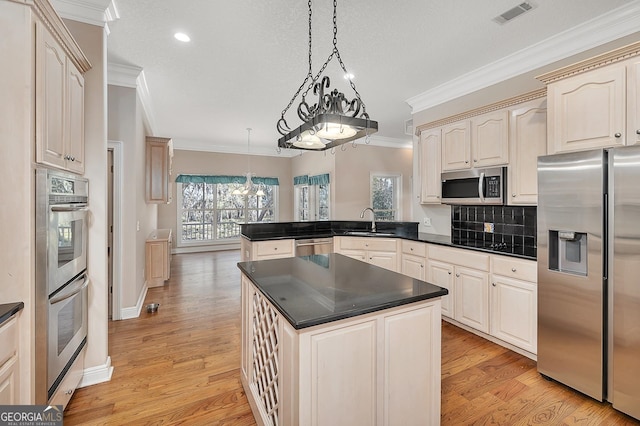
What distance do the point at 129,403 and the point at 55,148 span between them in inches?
68.0

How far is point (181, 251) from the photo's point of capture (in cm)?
792

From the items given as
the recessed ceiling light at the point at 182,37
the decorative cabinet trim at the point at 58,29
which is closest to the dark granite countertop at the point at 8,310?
the decorative cabinet trim at the point at 58,29

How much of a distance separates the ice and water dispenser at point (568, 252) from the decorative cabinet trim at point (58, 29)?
11.3ft

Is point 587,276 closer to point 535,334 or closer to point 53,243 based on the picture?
point 535,334

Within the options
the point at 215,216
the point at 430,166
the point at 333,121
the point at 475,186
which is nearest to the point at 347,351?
the point at 333,121

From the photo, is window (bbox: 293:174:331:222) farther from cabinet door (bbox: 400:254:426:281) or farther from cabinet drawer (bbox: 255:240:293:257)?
cabinet door (bbox: 400:254:426:281)

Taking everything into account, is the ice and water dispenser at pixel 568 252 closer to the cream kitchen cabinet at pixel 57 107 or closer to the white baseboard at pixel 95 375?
the cream kitchen cabinet at pixel 57 107

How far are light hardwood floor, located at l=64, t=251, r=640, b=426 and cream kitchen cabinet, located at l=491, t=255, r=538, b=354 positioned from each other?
0.18 meters

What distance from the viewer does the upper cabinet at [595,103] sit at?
1.97 meters

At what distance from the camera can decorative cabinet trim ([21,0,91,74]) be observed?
150 centimetres

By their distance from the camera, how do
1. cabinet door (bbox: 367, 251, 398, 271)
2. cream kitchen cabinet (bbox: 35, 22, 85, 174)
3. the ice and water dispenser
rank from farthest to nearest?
cabinet door (bbox: 367, 251, 398, 271) → the ice and water dispenser → cream kitchen cabinet (bbox: 35, 22, 85, 174)

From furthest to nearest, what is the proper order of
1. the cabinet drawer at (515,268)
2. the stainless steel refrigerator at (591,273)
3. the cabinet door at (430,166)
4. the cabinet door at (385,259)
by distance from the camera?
the cabinet door at (385,259) → the cabinet door at (430,166) → the cabinet drawer at (515,268) → the stainless steel refrigerator at (591,273)

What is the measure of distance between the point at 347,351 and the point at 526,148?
2.74 metres

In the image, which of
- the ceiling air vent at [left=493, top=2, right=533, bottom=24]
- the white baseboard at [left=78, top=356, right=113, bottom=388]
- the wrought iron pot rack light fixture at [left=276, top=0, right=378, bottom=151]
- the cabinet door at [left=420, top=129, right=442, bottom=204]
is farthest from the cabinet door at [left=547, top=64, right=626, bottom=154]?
the white baseboard at [left=78, top=356, right=113, bottom=388]
